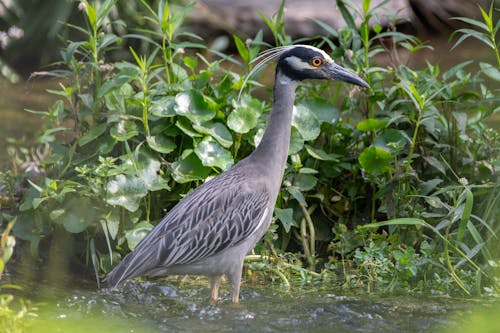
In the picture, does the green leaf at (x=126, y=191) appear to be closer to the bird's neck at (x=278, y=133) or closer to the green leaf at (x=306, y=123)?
the bird's neck at (x=278, y=133)

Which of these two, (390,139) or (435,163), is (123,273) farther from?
(435,163)

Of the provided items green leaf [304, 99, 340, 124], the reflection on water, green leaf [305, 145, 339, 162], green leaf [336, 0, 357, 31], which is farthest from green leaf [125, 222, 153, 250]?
the reflection on water

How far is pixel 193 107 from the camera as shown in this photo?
636 centimetres

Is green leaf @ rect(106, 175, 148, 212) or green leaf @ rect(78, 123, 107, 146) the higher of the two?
green leaf @ rect(78, 123, 107, 146)

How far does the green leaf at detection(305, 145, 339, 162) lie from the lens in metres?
6.48

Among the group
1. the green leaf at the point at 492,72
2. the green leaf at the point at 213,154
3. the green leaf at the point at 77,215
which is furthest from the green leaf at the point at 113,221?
A: the green leaf at the point at 492,72

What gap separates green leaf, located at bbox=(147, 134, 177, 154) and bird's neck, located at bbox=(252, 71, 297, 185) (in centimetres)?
74

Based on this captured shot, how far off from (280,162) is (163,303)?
4.07 feet

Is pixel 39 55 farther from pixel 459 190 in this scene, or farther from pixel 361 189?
pixel 459 190

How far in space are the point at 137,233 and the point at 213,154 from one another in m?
0.81

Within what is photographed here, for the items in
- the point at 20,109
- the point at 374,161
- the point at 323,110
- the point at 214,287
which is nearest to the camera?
the point at 214,287

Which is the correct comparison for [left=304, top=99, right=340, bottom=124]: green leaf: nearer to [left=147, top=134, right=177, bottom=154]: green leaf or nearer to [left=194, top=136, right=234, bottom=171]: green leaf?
[left=194, top=136, right=234, bottom=171]: green leaf

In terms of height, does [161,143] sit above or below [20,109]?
below

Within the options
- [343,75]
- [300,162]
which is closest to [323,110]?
[300,162]
